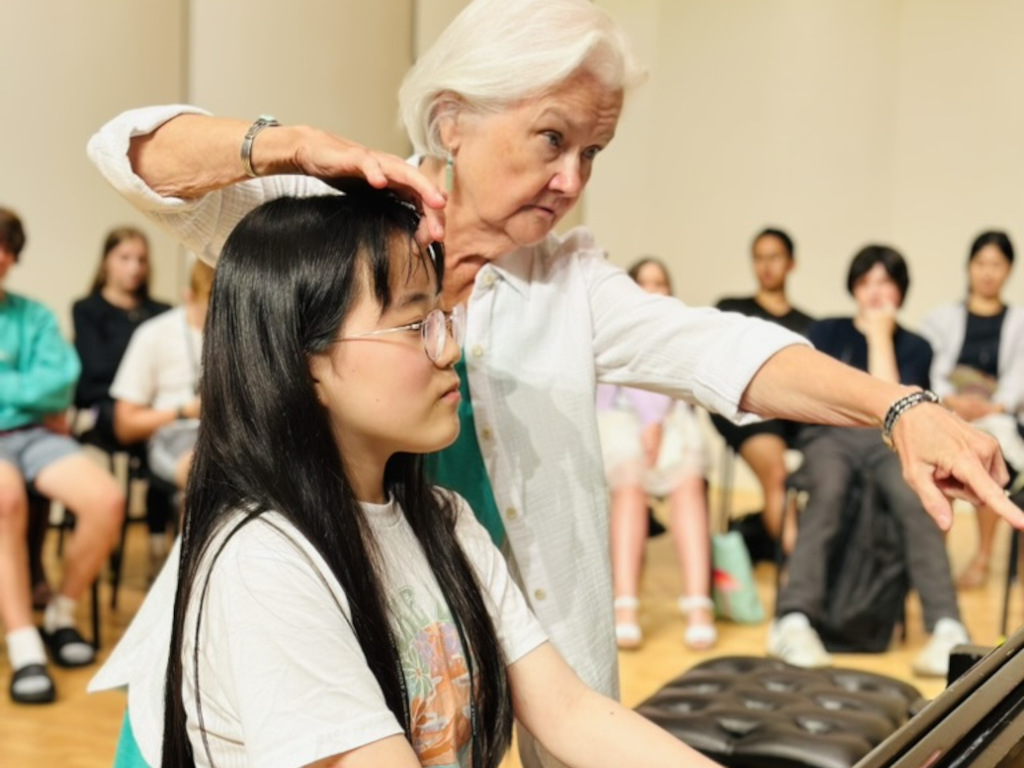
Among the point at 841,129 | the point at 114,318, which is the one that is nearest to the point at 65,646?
the point at 114,318

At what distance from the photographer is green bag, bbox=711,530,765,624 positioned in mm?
5301

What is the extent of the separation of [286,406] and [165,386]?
3.97m

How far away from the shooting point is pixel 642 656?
475 cm

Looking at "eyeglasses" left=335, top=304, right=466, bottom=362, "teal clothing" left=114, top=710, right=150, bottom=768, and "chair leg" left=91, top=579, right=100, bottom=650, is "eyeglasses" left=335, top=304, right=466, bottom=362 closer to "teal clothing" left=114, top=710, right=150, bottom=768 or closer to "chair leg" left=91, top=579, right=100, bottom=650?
"teal clothing" left=114, top=710, right=150, bottom=768

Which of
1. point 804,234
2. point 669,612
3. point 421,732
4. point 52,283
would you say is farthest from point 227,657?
point 804,234

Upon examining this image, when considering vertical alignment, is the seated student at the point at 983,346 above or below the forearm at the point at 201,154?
below

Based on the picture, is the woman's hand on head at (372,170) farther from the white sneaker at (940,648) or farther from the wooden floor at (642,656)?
the white sneaker at (940,648)

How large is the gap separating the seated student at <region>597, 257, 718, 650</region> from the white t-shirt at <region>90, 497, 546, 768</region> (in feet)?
11.5

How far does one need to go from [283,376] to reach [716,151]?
7178mm

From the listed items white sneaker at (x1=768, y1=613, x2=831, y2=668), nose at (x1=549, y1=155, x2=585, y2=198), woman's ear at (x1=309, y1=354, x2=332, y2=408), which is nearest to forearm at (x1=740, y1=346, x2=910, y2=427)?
nose at (x1=549, y1=155, x2=585, y2=198)

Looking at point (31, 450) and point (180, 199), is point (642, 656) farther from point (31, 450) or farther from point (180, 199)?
point (180, 199)

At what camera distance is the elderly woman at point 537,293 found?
1.58 metres

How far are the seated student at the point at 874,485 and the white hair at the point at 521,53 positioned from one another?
2.99m

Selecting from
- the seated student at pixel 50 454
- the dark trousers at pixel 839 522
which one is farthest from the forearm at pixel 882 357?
the seated student at pixel 50 454
